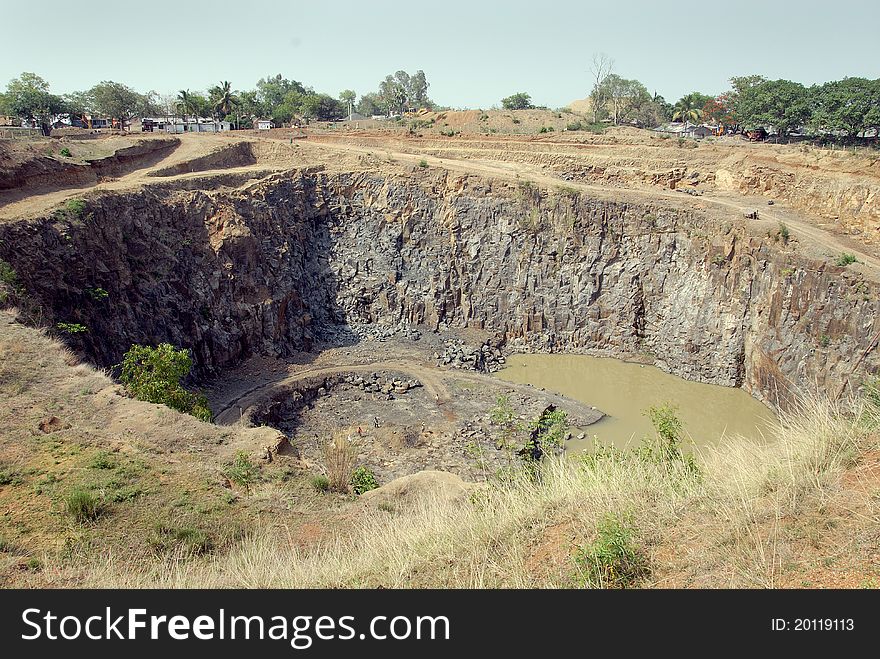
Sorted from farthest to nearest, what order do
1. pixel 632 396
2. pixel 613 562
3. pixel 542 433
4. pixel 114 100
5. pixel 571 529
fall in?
1. pixel 114 100
2. pixel 632 396
3. pixel 542 433
4. pixel 571 529
5. pixel 613 562

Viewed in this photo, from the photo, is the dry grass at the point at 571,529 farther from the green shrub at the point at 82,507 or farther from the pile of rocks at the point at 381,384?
the pile of rocks at the point at 381,384

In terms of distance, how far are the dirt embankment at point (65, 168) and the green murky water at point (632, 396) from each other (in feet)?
78.1

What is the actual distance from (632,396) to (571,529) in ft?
73.0

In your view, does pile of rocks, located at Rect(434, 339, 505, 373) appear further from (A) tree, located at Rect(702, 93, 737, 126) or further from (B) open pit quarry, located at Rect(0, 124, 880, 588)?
(A) tree, located at Rect(702, 93, 737, 126)

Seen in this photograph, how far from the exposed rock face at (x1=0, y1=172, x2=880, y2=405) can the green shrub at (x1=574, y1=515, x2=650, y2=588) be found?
2014 cm

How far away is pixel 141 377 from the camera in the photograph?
17.7 metres

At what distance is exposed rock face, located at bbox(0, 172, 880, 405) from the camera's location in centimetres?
2386

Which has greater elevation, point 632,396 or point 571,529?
point 571,529

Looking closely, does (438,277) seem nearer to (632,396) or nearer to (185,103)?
(632,396)

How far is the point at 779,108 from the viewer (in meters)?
46.5

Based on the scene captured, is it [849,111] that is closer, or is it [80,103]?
[849,111]

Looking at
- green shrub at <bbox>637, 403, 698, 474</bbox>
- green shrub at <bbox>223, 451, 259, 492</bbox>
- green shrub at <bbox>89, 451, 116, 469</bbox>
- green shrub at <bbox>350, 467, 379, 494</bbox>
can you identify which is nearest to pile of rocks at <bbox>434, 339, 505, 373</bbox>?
green shrub at <bbox>350, 467, 379, 494</bbox>

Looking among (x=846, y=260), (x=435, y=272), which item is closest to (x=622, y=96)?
(x=435, y=272)

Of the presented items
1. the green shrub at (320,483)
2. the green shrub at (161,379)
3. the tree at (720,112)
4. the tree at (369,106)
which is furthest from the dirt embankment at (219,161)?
the tree at (369,106)
